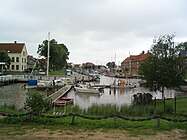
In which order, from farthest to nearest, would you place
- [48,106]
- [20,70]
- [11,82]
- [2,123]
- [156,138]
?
1. [20,70]
2. [11,82]
3. [48,106]
4. [2,123]
5. [156,138]

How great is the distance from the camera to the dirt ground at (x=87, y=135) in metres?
10.1

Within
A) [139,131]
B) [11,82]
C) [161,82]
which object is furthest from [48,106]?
[11,82]

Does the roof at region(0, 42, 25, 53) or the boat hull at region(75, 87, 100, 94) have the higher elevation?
the roof at region(0, 42, 25, 53)

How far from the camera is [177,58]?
973 inches

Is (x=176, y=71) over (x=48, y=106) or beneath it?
over

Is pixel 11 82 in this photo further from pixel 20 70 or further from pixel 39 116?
pixel 39 116

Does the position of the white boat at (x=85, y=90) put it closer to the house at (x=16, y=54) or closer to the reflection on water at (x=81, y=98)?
the reflection on water at (x=81, y=98)

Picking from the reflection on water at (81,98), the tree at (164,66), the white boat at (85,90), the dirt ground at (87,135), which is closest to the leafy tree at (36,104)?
the dirt ground at (87,135)

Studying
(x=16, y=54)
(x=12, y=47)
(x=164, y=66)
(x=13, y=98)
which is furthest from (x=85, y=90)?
(x=12, y=47)

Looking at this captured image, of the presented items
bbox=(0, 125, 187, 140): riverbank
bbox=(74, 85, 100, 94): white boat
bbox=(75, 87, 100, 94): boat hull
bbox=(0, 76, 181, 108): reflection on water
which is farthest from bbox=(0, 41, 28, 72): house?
bbox=(0, 125, 187, 140): riverbank

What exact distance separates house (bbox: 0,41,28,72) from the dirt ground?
7451cm

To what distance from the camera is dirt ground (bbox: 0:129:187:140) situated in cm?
1005

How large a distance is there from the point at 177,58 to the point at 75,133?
57.9 feet

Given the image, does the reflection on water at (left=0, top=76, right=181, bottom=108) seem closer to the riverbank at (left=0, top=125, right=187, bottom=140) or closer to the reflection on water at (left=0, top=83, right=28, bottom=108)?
the reflection on water at (left=0, top=83, right=28, bottom=108)
